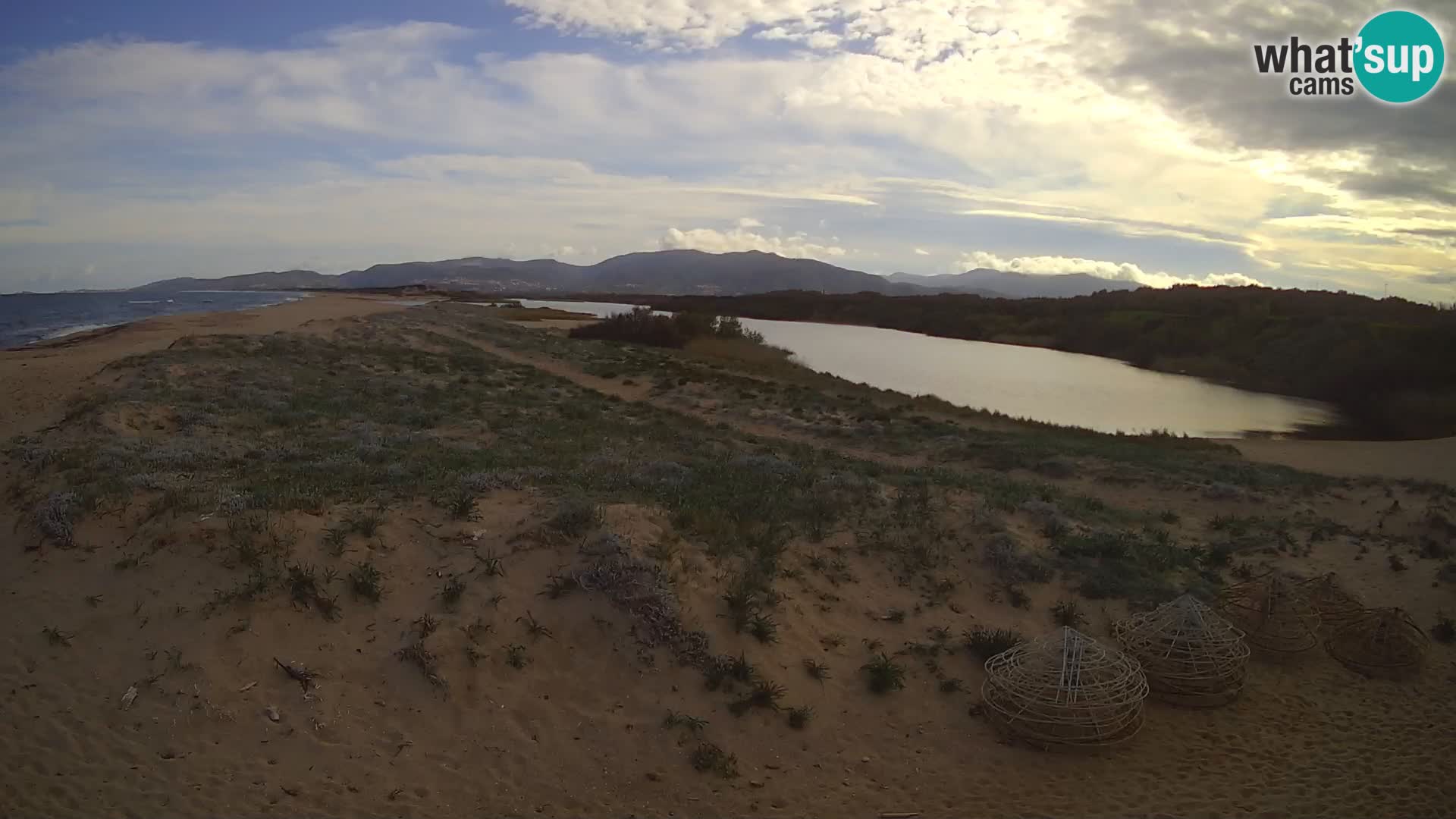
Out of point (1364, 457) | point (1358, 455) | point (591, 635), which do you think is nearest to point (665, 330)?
point (1358, 455)

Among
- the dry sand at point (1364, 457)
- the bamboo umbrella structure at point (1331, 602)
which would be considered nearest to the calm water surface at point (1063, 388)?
the dry sand at point (1364, 457)

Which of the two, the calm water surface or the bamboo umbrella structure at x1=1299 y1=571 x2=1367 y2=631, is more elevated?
the calm water surface

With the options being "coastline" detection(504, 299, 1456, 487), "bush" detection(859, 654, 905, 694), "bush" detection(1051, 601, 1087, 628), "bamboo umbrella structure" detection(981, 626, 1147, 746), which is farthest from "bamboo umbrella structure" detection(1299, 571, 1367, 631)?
"coastline" detection(504, 299, 1456, 487)

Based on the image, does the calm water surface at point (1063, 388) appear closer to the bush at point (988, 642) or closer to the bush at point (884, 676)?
the bush at point (988, 642)

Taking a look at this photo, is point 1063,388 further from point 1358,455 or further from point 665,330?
point 665,330

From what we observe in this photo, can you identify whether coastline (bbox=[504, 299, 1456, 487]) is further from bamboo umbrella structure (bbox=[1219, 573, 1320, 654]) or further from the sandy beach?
bamboo umbrella structure (bbox=[1219, 573, 1320, 654])

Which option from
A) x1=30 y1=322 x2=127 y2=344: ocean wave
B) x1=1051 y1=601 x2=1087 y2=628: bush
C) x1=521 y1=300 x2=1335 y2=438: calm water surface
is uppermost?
x1=30 y1=322 x2=127 y2=344: ocean wave
